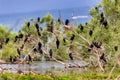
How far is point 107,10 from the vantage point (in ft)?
99.0

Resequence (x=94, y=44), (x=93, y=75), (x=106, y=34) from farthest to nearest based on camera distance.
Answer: (x=106, y=34)
(x=93, y=75)
(x=94, y=44)

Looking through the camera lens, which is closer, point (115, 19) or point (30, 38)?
point (30, 38)

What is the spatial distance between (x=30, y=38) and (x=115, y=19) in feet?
71.0

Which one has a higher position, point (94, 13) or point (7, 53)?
point (94, 13)

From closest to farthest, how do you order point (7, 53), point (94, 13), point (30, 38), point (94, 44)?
point (94, 44), point (30, 38), point (94, 13), point (7, 53)

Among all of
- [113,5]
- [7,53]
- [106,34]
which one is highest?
[113,5]

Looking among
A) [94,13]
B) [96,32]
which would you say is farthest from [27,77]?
[94,13]

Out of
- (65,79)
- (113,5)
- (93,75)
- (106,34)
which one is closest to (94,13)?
(113,5)

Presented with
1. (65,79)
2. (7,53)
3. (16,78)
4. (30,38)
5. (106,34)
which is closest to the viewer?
(30,38)

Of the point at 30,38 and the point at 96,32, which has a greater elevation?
the point at 30,38

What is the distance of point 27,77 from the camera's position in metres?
12.6

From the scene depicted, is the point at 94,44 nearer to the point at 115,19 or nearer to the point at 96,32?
the point at 96,32

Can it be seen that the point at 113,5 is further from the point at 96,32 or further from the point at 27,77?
the point at 27,77

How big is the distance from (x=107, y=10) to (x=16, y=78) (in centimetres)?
1828
